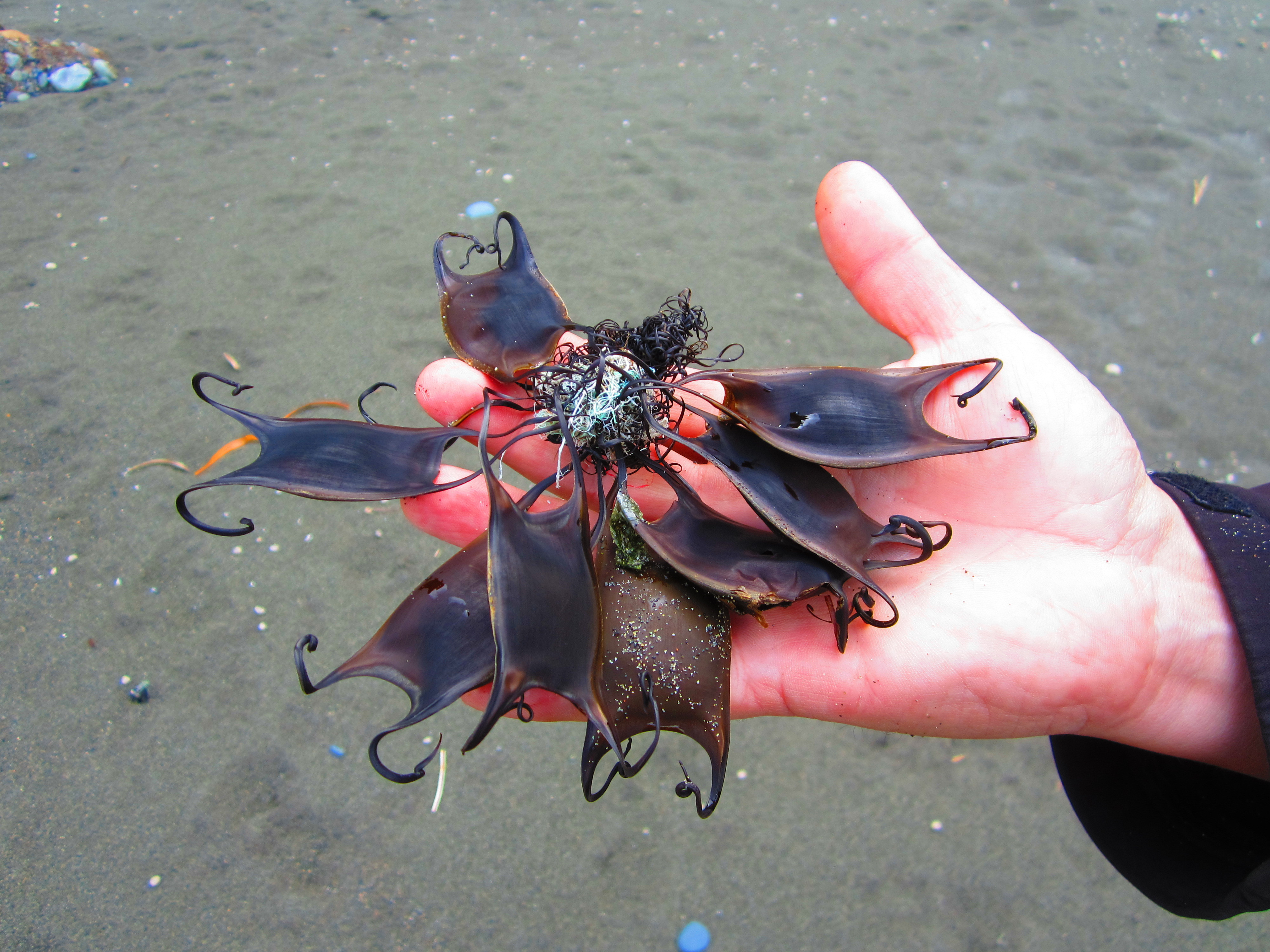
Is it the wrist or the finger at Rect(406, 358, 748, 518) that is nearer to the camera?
the wrist

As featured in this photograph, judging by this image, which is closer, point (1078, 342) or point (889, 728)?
point (889, 728)

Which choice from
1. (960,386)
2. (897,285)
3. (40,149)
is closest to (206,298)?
(40,149)

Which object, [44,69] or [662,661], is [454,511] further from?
[44,69]

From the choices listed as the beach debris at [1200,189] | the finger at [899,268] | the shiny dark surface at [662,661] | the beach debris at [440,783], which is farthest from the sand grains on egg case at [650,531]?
the beach debris at [1200,189]

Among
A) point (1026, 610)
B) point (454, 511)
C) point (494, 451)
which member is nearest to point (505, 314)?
point (494, 451)

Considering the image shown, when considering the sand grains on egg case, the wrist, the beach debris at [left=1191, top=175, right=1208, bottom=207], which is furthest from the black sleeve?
the beach debris at [left=1191, top=175, right=1208, bottom=207]

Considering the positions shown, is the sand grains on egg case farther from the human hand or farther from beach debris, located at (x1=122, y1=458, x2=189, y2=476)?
beach debris, located at (x1=122, y1=458, x2=189, y2=476)

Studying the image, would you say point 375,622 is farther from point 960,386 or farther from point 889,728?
point 960,386
